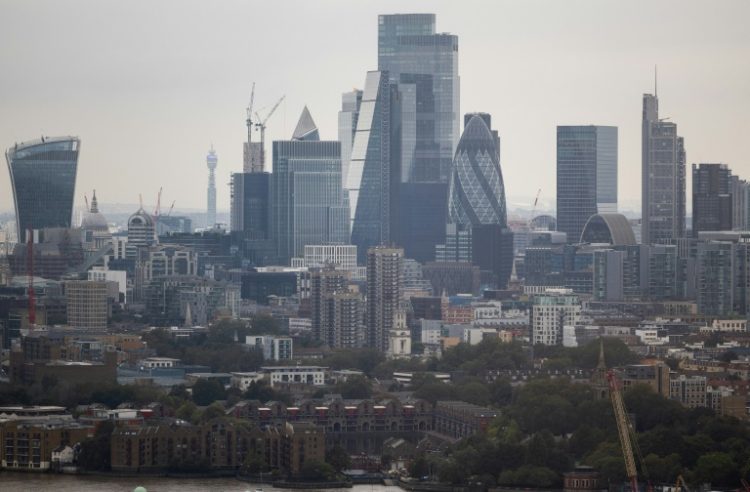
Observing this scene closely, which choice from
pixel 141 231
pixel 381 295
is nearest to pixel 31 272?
pixel 141 231

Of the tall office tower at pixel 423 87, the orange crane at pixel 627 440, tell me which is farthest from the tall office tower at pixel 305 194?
the orange crane at pixel 627 440

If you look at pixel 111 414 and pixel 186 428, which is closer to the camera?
pixel 186 428

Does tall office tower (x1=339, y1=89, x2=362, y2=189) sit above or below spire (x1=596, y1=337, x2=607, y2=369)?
above

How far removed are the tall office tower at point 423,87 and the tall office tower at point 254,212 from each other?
5.90 metres

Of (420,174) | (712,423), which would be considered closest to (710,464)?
(712,423)

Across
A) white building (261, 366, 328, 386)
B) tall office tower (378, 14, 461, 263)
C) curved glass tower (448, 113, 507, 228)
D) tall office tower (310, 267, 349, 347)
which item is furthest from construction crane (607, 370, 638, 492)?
tall office tower (378, 14, 461, 263)

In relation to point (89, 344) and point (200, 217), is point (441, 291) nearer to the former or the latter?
point (89, 344)

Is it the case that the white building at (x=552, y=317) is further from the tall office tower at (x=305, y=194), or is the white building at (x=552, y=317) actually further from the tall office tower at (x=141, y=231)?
the tall office tower at (x=305, y=194)

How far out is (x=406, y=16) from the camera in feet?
362

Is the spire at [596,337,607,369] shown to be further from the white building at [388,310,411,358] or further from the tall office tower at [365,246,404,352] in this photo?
the tall office tower at [365,246,404,352]

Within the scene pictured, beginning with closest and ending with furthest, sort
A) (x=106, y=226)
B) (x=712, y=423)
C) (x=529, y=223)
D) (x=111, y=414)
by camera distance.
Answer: (x=712, y=423) → (x=111, y=414) → (x=106, y=226) → (x=529, y=223)

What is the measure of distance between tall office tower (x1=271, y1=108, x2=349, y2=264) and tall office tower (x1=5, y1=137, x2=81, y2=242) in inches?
373

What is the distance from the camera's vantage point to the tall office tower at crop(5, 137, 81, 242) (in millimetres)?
92312

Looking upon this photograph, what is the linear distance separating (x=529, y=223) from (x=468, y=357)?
190 ft
